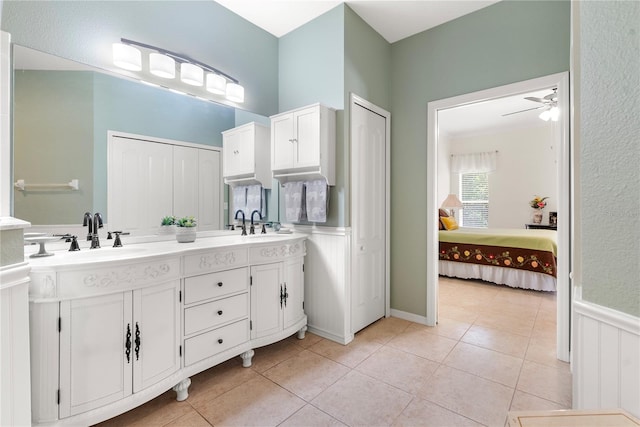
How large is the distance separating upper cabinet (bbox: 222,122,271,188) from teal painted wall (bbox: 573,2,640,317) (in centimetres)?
228

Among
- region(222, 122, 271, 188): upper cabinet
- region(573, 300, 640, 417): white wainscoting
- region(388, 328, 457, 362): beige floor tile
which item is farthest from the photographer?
region(222, 122, 271, 188): upper cabinet

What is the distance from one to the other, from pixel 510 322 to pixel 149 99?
3799 millimetres

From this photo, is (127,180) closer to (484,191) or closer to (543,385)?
(543,385)

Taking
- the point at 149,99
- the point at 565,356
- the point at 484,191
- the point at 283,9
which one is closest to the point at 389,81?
the point at 283,9

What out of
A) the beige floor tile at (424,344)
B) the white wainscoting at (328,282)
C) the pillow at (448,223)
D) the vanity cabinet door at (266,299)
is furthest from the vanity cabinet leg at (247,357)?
the pillow at (448,223)

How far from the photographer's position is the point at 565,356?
2191 mm

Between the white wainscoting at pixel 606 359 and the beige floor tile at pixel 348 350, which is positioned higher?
the white wainscoting at pixel 606 359

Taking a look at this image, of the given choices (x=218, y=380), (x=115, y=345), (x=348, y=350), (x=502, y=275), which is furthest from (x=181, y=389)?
(x=502, y=275)

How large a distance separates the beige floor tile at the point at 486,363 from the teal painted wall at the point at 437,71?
62cm

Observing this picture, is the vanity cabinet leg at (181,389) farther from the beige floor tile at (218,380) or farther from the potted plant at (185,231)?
the potted plant at (185,231)

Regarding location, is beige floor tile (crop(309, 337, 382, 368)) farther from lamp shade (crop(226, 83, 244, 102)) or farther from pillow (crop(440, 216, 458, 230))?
pillow (crop(440, 216, 458, 230))

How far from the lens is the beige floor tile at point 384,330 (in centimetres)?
262

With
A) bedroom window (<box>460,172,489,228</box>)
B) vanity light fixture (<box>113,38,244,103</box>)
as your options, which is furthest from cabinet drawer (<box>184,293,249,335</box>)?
bedroom window (<box>460,172,489,228</box>)

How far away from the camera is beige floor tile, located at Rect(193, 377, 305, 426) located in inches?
63.5
